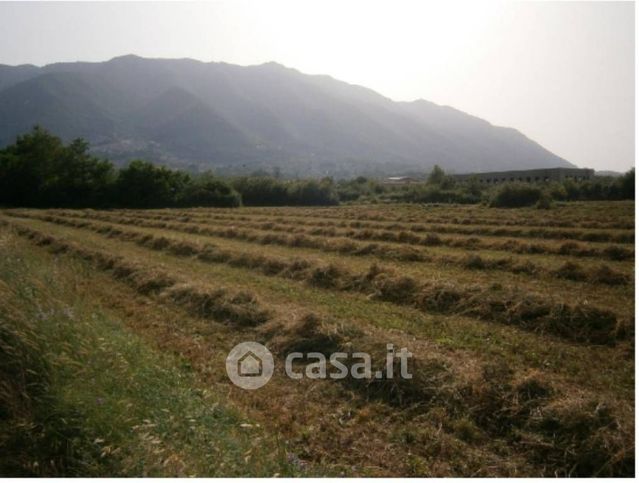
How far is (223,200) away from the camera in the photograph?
218ft

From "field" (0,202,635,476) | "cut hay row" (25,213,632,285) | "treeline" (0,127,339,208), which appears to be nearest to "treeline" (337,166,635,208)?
"treeline" (0,127,339,208)

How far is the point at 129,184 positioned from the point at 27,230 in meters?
39.1

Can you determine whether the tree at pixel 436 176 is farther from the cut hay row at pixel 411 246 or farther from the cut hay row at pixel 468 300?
the cut hay row at pixel 468 300

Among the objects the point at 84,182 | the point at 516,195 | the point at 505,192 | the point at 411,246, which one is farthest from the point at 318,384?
the point at 84,182

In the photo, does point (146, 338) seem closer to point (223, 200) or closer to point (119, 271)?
point (119, 271)

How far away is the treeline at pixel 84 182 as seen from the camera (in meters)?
60.2

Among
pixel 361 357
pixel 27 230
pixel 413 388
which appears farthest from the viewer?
pixel 27 230

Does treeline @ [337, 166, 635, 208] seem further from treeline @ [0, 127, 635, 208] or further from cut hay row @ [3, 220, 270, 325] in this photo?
cut hay row @ [3, 220, 270, 325]

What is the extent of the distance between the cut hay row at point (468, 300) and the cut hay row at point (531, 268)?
4.56m

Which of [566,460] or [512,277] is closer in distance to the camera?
[566,460]

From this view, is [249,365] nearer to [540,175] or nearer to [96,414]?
[96,414]

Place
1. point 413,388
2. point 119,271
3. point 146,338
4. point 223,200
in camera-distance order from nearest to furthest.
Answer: point 413,388 → point 146,338 → point 119,271 → point 223,200

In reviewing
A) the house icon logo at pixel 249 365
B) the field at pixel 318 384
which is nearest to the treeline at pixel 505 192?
the field at pixel 318 384

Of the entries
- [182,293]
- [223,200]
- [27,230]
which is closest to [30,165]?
[223,200]
